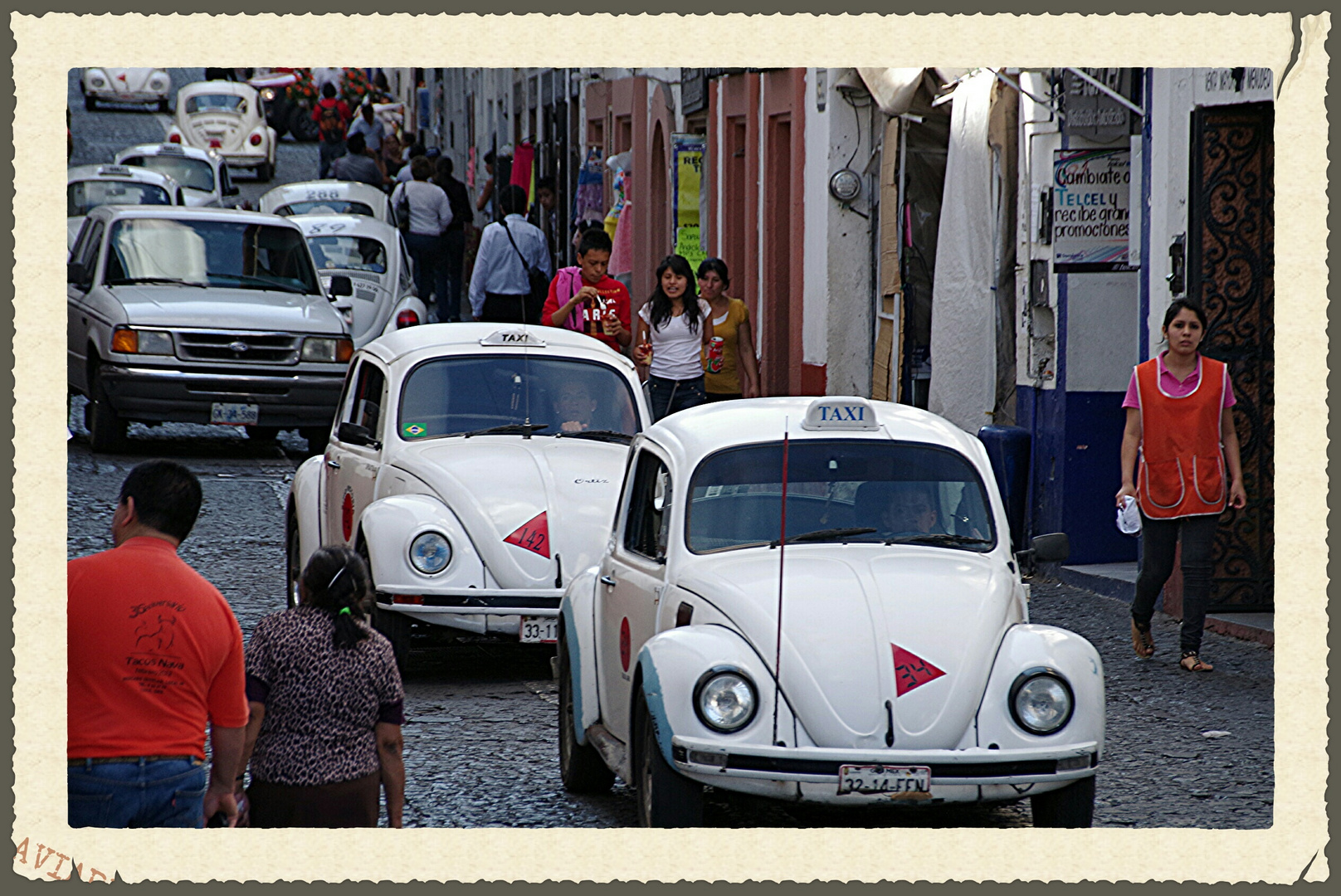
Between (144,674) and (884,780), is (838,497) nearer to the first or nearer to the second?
(884,780)

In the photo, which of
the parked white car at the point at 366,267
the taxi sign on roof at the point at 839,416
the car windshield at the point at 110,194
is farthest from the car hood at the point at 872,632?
the car windshield at the point at 110,194

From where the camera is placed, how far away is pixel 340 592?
5.88 meters

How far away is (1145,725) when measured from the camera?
9.23 m

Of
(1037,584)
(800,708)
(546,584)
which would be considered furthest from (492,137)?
(800,708)

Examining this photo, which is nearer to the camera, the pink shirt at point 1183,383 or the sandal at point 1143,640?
the pink shirt at point 1183,383

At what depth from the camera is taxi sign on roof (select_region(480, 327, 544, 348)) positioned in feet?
36.4

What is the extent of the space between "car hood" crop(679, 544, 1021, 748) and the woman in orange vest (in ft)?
11.8

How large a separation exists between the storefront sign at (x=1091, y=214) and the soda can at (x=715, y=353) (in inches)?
90.3

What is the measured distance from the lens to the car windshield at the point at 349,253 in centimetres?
2341

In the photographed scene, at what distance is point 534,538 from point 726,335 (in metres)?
4.82

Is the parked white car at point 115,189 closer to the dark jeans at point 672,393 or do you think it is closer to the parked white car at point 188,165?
the parked white car at point 188,165

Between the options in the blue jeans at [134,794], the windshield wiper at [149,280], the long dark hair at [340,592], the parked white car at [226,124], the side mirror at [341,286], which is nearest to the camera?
the blue jeans at [134,794]

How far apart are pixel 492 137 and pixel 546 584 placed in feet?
116

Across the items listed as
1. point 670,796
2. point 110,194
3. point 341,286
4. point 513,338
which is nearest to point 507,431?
point 513,338
